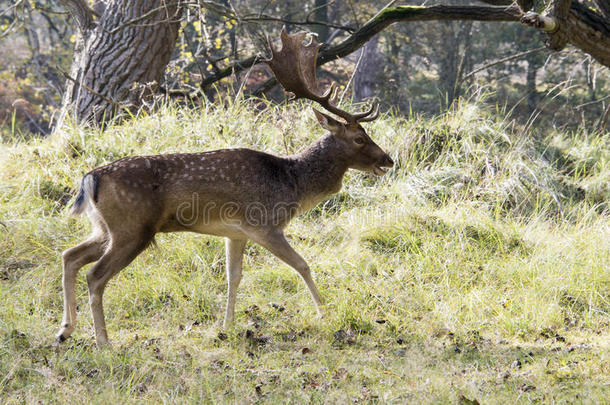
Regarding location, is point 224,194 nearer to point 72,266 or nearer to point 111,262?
point 111,262

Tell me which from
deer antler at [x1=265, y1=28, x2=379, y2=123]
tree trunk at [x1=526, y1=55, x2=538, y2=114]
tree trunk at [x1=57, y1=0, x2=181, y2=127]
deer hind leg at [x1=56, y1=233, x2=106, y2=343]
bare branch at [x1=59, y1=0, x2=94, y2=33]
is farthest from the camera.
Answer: tree trunk at [x1=526, y1=55, x2=538, y2=114]

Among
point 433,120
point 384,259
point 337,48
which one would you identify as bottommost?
point 384,259

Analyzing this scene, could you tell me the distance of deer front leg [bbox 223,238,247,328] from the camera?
573 centimetres

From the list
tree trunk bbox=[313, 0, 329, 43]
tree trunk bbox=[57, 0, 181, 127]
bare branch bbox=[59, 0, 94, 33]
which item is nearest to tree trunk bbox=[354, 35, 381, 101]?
tree trunk bbox=[313, 0, 329, 43]

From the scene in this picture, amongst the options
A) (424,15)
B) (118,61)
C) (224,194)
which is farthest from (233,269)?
(118,61)

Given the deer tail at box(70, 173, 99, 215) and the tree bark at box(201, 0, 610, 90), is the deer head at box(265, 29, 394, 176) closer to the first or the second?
the tree bark at box(201, 0, 610, 90)

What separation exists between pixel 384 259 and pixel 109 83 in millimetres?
4732

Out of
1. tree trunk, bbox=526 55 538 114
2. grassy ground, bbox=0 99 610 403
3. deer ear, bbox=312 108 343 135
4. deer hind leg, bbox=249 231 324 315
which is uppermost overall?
deer ear, bbox=312 108 343 135

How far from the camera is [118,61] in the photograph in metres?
9.22

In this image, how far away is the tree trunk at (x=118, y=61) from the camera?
30.1 ft

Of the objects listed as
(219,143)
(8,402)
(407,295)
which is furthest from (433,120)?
(8,402)

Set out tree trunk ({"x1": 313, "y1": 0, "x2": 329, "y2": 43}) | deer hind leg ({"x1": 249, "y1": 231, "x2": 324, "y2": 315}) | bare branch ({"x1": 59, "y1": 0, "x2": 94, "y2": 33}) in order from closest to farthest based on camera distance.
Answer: deer hind leg ({"x1": 249, "y1": 231, "x2": 324, "y2": 315}) → bare branch ({"x1": 59, "y1": 0, "x2": 94, "y2": 33}) → tree trunk ({"x1": 313, "y1": 0, "x2": 329, "y2": 43})

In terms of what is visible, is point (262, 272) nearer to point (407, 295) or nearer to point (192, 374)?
point (407, 295)

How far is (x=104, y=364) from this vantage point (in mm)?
4684
